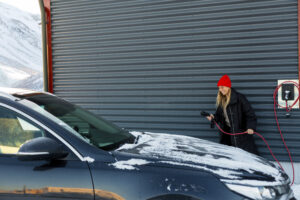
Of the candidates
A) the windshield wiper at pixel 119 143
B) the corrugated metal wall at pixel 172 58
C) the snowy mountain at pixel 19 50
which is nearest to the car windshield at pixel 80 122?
the windshield wiper at pixel 119 143

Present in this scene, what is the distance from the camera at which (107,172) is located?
78.0 inches

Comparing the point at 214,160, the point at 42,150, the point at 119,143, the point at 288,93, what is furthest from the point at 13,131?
the point at 288,93

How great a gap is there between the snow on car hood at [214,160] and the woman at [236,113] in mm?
2000

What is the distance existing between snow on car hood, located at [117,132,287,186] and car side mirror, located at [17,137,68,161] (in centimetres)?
48

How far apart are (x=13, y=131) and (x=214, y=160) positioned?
5.39 feet

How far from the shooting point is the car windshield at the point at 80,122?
2.28m

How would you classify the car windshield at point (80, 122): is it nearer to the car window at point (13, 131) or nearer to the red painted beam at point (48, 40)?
the car window at point (13, 131)

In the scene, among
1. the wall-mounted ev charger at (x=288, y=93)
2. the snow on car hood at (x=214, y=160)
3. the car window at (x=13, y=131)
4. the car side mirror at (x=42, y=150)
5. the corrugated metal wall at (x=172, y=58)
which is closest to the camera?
the car side mirror at (x=42, y=150)

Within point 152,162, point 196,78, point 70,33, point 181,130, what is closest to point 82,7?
point 70,33

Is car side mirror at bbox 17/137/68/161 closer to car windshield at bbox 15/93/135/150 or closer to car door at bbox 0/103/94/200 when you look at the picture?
car door at bbox 0/103/94/200

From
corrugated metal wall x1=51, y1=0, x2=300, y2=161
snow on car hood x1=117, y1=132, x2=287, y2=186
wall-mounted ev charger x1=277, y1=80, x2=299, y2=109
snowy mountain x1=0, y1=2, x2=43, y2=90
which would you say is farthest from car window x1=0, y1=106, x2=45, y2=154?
snowy mountain x1=0, y1=2, x2=43, y2=90

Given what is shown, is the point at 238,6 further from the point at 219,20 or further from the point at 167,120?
the point at 167,120

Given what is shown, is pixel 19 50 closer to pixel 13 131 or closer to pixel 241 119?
A: pixel 241 119

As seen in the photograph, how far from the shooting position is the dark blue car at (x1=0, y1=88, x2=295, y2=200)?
1.92 metres
